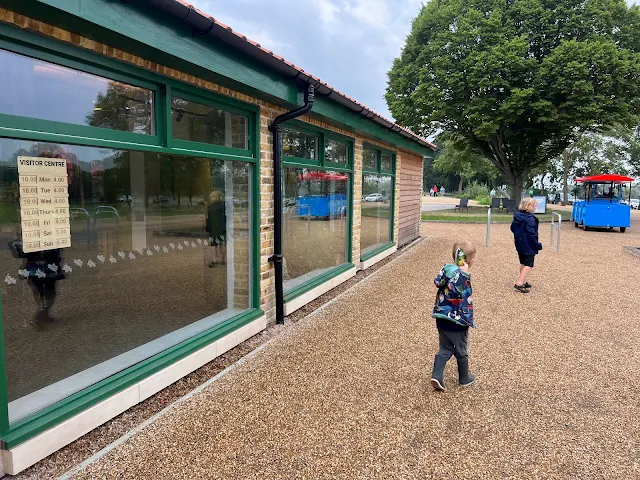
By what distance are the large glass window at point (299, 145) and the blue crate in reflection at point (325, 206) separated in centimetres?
100

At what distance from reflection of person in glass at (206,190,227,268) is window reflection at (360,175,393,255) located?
333 cm

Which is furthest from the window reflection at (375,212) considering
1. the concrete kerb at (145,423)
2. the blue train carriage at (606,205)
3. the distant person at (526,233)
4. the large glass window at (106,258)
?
the blue train carriage at (606,205)

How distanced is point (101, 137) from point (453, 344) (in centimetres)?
295

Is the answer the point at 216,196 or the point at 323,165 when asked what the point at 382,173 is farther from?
the point at 216,196

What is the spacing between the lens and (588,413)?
3299 millimetres

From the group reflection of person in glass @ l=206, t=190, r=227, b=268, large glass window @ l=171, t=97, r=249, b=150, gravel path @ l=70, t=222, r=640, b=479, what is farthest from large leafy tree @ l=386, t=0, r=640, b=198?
large glass window @ l=171, t=97, r=249, b=150

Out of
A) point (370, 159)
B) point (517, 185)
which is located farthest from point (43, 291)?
point (517, 185)

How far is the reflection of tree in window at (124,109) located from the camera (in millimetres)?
3141

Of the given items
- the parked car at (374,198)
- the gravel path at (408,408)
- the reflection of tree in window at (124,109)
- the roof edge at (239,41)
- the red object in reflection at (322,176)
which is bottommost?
the gravel path at (408,408)

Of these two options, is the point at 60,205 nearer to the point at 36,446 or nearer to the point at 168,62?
the point at 168,62

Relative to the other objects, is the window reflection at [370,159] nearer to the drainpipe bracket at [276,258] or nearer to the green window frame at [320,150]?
the green window frame at [320,150]

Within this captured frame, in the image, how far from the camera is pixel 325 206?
25.6 ft

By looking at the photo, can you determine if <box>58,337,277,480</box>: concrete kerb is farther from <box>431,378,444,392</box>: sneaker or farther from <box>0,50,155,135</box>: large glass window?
<box>0,50,155,135</box>: large glass window

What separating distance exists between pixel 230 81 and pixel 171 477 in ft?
10.0
